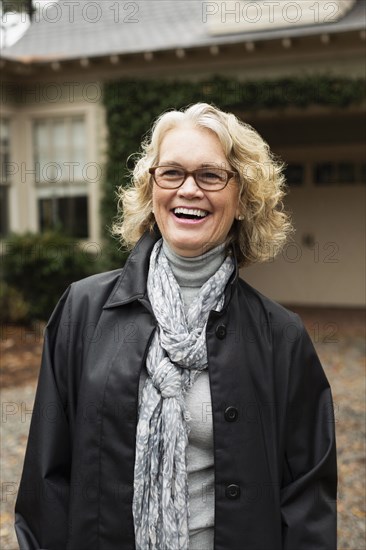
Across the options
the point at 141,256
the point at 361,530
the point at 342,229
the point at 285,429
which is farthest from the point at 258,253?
the point at 342,229

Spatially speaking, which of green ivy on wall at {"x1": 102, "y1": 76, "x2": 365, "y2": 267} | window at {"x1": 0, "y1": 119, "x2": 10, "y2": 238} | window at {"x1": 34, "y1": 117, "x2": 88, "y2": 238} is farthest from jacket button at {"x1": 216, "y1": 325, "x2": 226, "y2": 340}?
window at {"x1": 0, "y1": 119, "x2": 10, "y2": 238}

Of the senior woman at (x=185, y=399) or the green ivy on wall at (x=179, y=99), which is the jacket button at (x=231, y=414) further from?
the green ivy on wall at (x=179, y=99)

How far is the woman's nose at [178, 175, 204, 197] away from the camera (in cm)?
183

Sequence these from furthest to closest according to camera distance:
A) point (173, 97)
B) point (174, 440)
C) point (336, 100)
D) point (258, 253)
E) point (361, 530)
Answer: point (173, 97), point (336, 100), point (361, 530), point (258, 253), point (174, 440)

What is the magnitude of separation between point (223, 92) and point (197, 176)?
7811 mm

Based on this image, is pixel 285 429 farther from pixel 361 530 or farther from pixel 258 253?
pixel 361 530

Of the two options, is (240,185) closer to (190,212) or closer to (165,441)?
(190,212)

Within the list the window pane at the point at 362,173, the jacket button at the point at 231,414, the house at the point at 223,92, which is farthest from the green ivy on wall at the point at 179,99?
the jacket button at the point at 231,414

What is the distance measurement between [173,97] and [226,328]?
26.3 ft

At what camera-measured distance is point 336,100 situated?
28.8 feet

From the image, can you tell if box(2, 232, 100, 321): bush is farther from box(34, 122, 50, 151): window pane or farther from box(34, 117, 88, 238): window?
box(34, 122, 50, 151): window pane

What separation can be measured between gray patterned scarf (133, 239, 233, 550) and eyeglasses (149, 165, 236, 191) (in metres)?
0.39

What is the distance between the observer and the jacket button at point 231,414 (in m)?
1.79

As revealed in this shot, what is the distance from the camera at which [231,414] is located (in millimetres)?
1797
